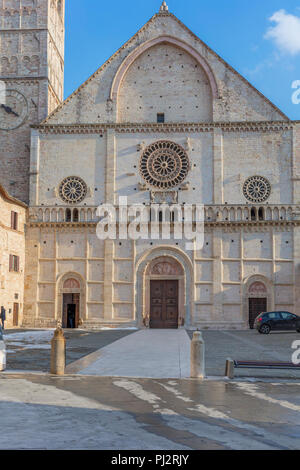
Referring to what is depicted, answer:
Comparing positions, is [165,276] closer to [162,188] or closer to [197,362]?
[162,188]

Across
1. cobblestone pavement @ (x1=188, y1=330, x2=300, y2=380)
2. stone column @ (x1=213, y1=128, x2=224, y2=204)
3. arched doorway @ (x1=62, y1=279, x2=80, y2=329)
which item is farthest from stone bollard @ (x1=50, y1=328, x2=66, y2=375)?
stone column @ (x1=213, y1=128, x2=224, y2=204)

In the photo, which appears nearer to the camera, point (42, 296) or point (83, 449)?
point (83, 449)

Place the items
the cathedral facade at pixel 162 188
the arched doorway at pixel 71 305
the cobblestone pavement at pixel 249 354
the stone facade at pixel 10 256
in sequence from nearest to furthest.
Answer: the cobblestone pavement at pixel 249 354
the stone facade at pixel 10 256
the cathedral facade at pixel 162 188
the arched doorway at pixel 71 305

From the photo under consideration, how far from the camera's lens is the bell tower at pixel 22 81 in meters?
39.3

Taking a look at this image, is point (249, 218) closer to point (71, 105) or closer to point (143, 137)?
point (143, 137)

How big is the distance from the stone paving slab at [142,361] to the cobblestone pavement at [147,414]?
1.15m

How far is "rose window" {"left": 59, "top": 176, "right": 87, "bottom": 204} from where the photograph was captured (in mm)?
37528

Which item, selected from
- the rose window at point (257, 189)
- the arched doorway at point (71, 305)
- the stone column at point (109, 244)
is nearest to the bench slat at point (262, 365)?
the stone column at point (109, 244)

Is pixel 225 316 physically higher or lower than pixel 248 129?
lower

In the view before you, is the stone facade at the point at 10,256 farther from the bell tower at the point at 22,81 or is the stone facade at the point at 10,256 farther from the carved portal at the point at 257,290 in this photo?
the carved portal at the point at 257,290

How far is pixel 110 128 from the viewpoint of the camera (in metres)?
37.9

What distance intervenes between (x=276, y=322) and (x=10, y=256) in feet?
53.6
